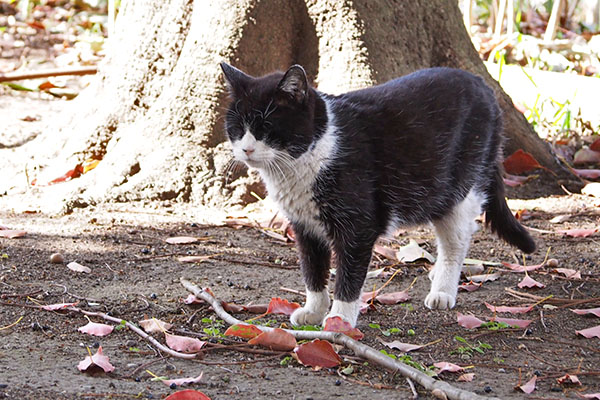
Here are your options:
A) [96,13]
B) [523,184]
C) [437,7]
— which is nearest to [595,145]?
[523,184]

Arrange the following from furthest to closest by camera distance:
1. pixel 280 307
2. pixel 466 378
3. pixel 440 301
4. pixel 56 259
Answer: pixel 56 259 → pixel 440 301 → pixel 280 307 → pixel 466 378

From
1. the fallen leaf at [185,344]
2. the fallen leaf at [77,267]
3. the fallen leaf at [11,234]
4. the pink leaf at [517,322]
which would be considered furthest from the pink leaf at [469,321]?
the fallen leaf at [11,234]

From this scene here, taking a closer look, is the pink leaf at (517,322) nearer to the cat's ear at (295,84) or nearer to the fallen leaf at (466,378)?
the fallen leaf at (466,378)

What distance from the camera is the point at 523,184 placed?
561 cm

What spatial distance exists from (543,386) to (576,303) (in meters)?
1.04

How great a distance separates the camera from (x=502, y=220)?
13.5ft

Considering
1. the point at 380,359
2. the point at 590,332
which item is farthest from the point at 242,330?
the point at 590,332

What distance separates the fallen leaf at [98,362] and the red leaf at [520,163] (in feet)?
12.2

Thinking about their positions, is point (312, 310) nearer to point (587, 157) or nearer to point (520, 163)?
point (520, 163)

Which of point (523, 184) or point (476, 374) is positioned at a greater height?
point (476, 374)

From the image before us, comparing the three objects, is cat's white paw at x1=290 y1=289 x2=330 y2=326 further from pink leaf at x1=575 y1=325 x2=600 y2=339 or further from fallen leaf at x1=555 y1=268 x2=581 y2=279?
fallen leaf at x1=555 y1=268 x2=581 y2=279

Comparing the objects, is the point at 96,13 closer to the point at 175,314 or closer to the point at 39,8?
the point at 39,8

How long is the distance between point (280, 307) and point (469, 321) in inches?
31.9

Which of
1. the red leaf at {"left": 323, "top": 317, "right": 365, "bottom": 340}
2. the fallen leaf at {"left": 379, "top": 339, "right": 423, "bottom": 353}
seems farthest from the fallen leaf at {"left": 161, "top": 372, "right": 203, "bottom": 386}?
the fallen leaf at {"left": 379, "top": 339, "right": 423, "bottom": 353}
